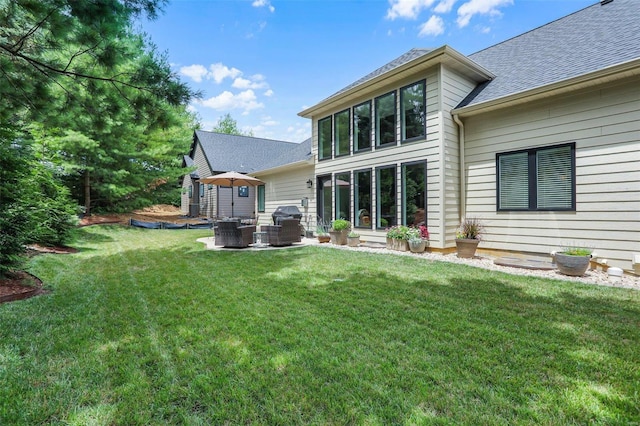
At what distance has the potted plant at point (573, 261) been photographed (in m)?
5.00

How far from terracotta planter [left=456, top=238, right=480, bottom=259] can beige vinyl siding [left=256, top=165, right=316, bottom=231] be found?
17.6ft

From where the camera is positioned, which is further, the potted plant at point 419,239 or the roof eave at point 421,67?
the potted plant at point 419,239

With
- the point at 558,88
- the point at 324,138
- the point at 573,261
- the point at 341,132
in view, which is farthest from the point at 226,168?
the point at 573,261

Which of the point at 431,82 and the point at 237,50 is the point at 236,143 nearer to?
the point at 237,50

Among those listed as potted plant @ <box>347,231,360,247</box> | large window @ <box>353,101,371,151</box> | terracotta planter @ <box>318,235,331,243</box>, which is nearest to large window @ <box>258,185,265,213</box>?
terracotta planter @ <box>318,235,331,243</box>

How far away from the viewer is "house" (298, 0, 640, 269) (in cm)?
530

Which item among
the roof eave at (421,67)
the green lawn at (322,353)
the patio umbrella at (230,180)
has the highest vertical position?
the roof eave at (421,67)

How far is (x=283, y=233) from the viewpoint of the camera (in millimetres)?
8703

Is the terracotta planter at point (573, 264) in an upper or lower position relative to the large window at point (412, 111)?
lower

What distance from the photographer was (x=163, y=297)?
3.99 metres

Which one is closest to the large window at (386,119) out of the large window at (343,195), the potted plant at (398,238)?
the large window at (343,195)

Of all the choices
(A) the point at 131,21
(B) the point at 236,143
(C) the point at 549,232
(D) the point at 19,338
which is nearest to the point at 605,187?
(C) the point at 549,232

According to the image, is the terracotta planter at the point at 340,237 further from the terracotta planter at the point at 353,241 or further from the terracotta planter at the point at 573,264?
the terracotta planter at the point at 573,264

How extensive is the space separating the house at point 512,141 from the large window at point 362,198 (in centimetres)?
3
